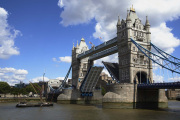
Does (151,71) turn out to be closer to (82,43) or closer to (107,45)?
(107,45)

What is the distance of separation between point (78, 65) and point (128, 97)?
3909 centimetres

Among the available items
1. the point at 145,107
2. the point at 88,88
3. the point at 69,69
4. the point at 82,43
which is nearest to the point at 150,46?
the point at 145,107

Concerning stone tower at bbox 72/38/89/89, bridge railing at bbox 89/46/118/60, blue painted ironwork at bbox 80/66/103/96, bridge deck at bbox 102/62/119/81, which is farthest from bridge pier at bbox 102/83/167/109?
stone tower at bbox 72/38/89/89

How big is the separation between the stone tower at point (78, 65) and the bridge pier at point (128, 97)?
107ft

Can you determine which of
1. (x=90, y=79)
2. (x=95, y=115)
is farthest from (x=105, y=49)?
(x=95, y=115)

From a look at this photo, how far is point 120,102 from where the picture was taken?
46000mm

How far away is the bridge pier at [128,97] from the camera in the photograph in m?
46.1

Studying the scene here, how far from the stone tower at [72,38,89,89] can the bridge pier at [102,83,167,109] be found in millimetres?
32609

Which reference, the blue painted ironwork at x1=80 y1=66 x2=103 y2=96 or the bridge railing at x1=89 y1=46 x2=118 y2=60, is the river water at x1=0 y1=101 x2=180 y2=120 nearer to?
the blue painted ironwork at x1=80 y1=66 x2=103 y2=96

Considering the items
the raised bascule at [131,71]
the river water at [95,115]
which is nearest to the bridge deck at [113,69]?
the raised bascule at [131,71]

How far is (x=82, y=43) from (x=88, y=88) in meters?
24.7

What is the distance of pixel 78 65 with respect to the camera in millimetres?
82062

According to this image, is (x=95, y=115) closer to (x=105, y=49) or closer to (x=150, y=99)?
(x=150, y=99)

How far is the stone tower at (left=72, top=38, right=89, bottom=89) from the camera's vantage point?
80.4 meters
